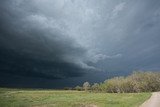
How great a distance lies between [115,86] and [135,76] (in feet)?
46.6

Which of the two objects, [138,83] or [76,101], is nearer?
[76,101]

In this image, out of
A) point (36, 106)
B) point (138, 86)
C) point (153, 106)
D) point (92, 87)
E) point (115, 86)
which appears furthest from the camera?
point (92, 87)

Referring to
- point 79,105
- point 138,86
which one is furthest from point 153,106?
point 138,86

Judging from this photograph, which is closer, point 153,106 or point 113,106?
point 153,106

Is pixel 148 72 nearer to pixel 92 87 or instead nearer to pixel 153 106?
pixel 92 87

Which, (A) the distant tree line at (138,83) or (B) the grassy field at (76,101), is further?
(A) the distant tree line at (138,83)

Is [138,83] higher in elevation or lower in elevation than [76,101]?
higher

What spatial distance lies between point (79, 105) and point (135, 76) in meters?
113

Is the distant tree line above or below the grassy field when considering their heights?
above

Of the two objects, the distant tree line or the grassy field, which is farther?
the distant tree line

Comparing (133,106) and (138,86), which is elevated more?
(138,86)

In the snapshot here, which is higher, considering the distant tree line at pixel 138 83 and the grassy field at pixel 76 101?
the distant tree line at pixel 138 83

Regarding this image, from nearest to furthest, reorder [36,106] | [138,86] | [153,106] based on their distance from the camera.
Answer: [153,106] → [36,106] → [138,86]

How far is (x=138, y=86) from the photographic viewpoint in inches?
6107
